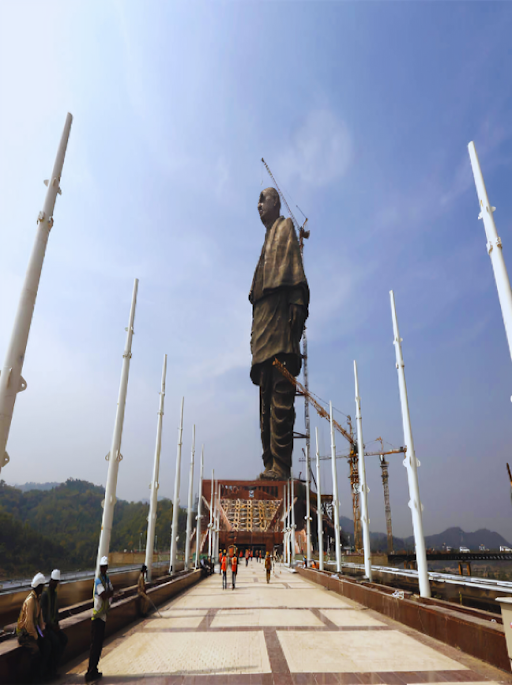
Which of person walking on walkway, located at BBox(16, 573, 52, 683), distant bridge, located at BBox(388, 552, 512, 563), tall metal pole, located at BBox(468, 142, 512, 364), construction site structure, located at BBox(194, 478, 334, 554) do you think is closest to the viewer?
person walking on walkway, located at BBox(16, 573, 52, 683)

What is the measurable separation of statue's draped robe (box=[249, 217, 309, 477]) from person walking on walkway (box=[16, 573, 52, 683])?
60.1m

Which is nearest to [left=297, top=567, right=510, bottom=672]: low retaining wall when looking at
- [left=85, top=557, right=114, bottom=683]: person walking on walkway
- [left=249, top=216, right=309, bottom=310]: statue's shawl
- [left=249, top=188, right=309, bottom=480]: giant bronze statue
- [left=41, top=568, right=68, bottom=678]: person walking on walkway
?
[left=85, top=557, right=114, bottom=683]: person walking on walkway

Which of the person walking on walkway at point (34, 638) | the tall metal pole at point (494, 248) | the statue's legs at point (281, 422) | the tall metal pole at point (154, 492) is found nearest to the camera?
the person walking on walkway at point (34, 638)

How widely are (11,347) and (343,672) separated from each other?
640 cm

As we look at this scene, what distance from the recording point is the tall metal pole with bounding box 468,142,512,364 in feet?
22.4

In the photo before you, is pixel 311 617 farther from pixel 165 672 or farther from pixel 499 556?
pixel 499 556

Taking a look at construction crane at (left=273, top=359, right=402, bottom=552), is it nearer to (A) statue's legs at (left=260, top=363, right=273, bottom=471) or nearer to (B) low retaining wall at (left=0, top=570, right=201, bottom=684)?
(A) statue's legs at (left=260, top=363, right=273, bottom=471)

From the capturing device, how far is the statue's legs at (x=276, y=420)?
2660 inches

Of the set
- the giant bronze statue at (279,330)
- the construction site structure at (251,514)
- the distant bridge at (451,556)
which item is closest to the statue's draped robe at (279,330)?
the giant bronze statue at (279,330)

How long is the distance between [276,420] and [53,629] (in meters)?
62.8

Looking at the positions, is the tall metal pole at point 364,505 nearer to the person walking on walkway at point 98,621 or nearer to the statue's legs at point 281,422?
the person walking on walkway at point 98,621

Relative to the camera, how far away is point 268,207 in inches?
2940

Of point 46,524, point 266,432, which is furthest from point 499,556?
point 46,524

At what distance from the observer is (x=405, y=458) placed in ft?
38.1
